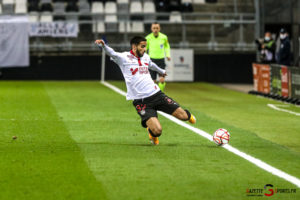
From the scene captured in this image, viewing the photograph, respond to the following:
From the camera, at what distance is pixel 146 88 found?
11.2 m

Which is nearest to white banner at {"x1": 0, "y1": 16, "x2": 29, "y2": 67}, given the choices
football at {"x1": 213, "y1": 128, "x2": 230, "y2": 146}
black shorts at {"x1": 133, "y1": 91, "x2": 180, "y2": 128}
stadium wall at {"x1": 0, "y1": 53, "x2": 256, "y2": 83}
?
stadium wall at {"x1": 0, "y1": 53, "x2": 256, "y2": 83}

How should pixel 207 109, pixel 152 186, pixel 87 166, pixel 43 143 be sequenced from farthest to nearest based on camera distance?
pixel 207 109 < pixel 43 143 < pixel 87 166 < pixel 152 186

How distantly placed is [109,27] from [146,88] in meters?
19.7

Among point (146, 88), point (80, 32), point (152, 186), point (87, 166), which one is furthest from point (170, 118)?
point (80, 32)

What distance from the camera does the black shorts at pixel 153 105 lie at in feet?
36.0

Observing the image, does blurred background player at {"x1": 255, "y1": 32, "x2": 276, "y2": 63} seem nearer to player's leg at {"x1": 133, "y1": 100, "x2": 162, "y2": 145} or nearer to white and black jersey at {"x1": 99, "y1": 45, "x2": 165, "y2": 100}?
white and black jersey at {"x1": 99, "y1": 45, "x2": 165, "y2": 100}

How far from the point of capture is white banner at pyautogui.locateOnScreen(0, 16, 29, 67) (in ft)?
96.5

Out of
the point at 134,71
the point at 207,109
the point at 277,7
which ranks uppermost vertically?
the point at 277,7

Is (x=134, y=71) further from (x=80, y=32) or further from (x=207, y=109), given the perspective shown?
(x=80, y=32)

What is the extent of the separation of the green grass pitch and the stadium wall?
11.2 m

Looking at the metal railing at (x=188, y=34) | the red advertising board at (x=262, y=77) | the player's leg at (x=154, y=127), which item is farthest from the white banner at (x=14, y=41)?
the player's leg at (x=154, y=127)

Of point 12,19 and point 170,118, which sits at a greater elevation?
point 12,19

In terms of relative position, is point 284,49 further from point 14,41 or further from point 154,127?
point 154,127

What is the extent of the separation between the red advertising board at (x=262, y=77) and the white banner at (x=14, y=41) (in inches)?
423
